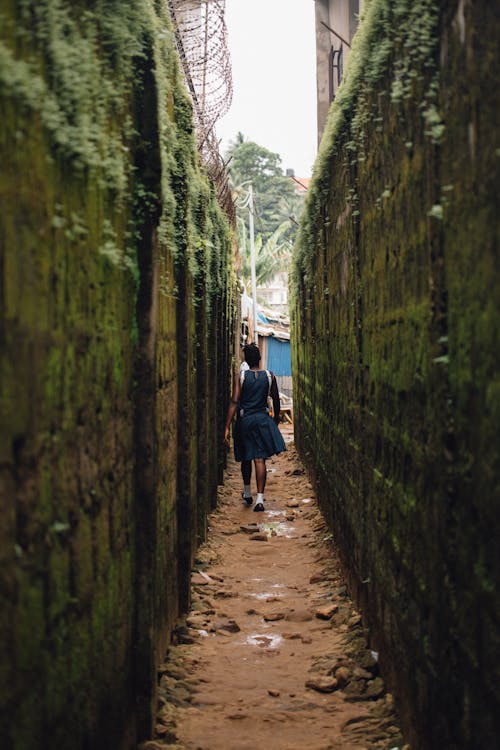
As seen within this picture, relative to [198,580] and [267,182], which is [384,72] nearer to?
[198,580]

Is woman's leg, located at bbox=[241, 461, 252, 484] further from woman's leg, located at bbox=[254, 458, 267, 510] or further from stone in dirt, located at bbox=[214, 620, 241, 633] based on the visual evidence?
stone in dirt, located at bbox=[214, 620, 241, 633]

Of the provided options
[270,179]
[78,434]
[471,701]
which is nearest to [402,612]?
[471,701]

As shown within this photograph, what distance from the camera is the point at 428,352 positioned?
3.04 meters

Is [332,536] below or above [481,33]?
below

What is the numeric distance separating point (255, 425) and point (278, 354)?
20.4 metres

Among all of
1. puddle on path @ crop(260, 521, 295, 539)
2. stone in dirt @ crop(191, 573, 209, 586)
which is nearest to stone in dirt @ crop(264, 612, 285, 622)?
stone in dirt @ crop(191, 573, 209, 586)

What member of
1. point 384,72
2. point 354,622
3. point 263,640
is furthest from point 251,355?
point 384,72

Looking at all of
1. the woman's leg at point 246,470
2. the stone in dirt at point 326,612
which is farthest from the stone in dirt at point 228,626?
the woman's leg at point 246,470

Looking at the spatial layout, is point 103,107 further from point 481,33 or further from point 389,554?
point 389,554

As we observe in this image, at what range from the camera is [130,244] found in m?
3.59

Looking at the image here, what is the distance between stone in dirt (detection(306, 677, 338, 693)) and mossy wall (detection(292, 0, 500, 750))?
0.32 meters

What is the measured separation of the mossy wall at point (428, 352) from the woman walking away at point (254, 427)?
183 inches

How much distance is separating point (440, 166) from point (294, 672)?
3323mm

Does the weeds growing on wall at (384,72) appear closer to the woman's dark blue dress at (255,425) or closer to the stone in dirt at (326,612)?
the stone in dirt at (326,612)
